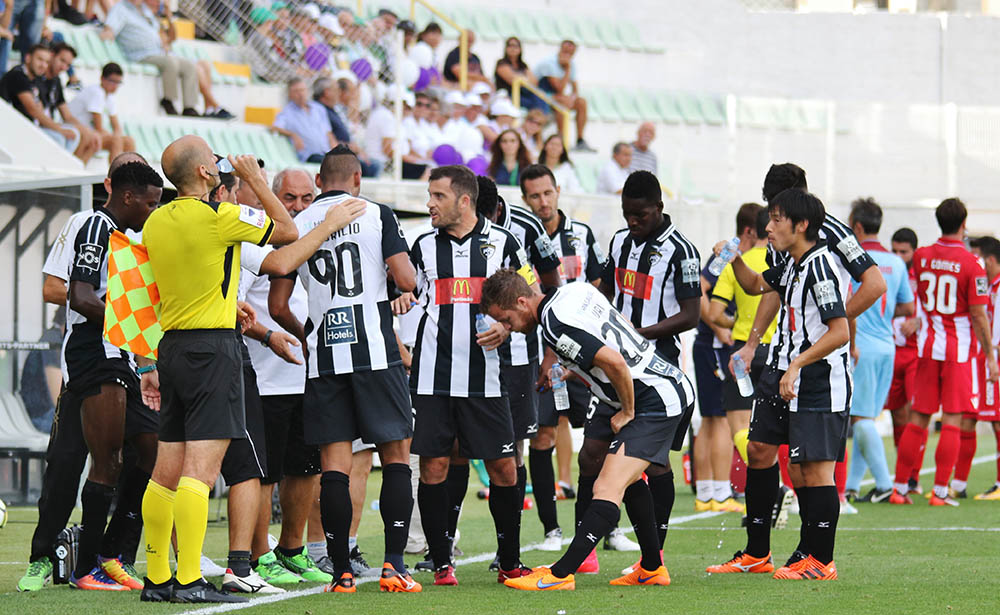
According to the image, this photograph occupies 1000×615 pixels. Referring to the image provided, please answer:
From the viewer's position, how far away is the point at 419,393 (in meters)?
7.23

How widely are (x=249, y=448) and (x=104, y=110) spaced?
1017 cm

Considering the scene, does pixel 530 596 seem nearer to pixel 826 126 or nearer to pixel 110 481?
pixel 110 481

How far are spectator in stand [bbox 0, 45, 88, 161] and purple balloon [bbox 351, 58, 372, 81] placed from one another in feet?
16.4

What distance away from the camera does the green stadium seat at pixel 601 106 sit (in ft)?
81.3

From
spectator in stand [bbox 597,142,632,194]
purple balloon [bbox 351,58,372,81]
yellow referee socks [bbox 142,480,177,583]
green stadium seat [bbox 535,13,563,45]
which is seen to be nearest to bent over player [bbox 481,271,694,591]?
yellow referee socks [bbox 142,480,177,583]

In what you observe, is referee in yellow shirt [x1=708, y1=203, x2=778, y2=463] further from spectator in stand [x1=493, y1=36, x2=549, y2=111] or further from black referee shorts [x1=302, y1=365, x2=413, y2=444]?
spectator in stand [x1=493, y1=36, x2=549, y2=111]

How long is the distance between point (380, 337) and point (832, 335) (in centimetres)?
222

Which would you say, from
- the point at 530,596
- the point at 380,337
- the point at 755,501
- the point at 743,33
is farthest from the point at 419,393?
the point at 743,33

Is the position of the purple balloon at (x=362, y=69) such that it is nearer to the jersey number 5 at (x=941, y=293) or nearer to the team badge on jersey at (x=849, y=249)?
the jersey number 5 at (x=941, y=293)

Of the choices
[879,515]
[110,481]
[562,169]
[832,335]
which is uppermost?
[562,169]

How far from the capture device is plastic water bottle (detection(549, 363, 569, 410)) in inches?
305

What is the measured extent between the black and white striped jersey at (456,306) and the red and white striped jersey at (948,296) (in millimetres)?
5666

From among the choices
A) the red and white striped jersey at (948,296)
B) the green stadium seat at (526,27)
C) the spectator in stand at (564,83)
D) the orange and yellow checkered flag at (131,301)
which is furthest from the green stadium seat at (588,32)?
the orange and yellow checkered flag at (131,301)

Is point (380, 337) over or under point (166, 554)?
over
